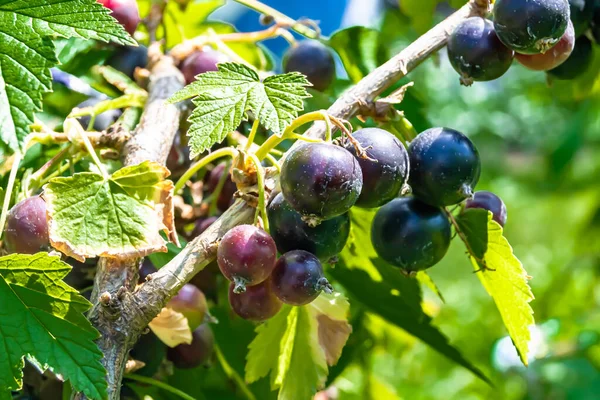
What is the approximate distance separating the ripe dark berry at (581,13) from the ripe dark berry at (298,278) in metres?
0.46

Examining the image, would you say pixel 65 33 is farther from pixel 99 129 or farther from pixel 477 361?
pixel 477 361

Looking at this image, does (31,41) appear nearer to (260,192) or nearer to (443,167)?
(260,192)

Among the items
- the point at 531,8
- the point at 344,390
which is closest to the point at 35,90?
the point at 531,8

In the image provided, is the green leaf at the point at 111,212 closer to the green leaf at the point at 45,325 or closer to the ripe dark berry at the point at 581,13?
the green leaf at the point at 45,325

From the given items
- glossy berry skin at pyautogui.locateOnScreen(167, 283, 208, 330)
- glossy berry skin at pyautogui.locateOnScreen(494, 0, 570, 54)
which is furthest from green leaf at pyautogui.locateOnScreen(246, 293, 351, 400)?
glossy berry skin at pyautogui.locateOnScreen(494, 0, 570, 54)

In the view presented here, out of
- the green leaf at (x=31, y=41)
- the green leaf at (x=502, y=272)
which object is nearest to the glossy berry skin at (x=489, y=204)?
the green leaf at (x=502, y=272)

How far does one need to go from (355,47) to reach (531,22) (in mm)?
384

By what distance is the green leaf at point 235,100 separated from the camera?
2.09 ft

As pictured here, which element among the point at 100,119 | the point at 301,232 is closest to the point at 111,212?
the point at 301,232

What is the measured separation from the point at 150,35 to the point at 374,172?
533 mm

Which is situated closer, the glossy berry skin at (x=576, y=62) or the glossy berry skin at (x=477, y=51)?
the glossy berry skin at (x=477, y=51)

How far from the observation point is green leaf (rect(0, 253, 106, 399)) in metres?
0.61

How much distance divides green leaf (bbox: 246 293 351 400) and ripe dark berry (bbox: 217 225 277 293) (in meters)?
0.13

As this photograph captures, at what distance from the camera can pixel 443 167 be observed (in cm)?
70
